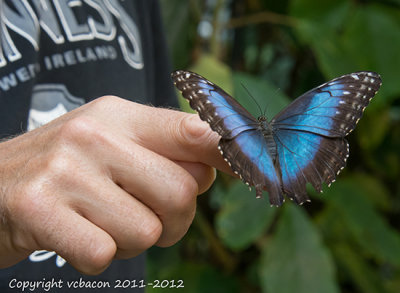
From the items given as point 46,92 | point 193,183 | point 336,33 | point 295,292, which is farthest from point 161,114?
point 336,33

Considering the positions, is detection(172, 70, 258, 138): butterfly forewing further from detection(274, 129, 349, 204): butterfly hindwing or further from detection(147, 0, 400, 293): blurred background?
detection(147, 0, 400, 293): blurred background

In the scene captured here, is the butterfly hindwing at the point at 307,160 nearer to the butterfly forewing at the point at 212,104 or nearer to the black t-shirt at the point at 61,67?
the butterfly forewing at the point at 212,104

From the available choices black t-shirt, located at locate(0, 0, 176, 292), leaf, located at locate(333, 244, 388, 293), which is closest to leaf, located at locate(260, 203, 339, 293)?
leaf, located at locate(333, 244, 388, 293)

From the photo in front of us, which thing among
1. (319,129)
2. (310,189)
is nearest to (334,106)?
(319,129)

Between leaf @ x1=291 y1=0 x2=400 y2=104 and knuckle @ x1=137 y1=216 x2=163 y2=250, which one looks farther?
leaf @ x1=291 y1=0 x2=400 y2=104

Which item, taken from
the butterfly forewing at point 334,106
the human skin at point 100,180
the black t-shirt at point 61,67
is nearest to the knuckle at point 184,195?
Answer: the human skin at point 100,180

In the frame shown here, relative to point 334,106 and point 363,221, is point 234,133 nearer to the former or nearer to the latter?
point 334,106
